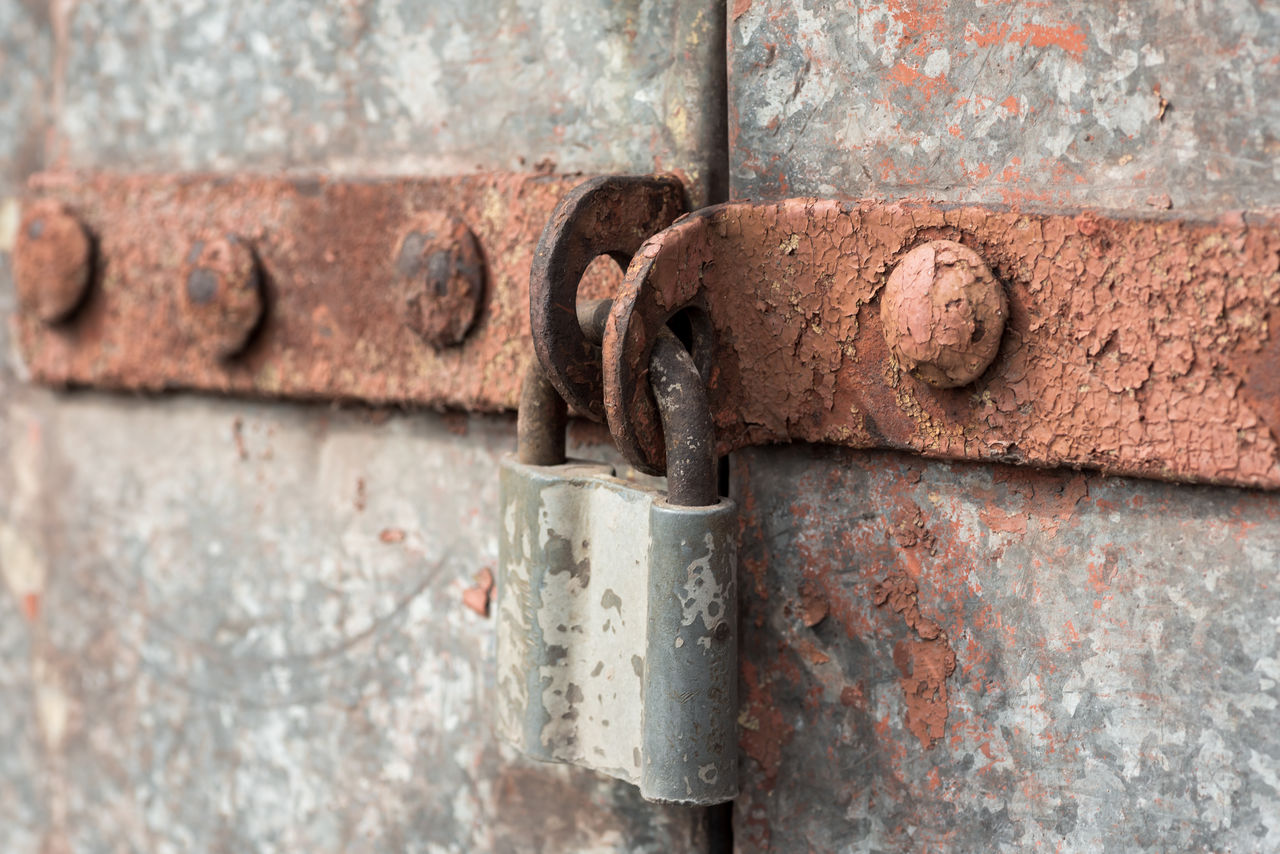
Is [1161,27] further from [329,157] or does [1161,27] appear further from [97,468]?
Result: [97,468]

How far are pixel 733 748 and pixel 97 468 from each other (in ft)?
2.18

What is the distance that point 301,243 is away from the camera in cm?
77

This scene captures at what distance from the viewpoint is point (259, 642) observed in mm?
853

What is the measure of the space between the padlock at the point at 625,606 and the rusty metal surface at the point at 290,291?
109 mm

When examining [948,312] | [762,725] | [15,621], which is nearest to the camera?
[948,312]

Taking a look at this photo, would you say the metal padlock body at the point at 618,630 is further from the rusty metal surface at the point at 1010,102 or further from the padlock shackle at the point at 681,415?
the rusty metal surface at the point at 1010,102

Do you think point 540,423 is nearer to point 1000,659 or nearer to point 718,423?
point 718,423

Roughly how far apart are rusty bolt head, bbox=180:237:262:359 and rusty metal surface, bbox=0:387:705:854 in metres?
0.08

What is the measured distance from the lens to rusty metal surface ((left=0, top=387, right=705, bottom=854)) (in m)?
0.76

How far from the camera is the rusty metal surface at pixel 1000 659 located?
1.77 ft

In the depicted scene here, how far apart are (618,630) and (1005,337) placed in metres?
0.27

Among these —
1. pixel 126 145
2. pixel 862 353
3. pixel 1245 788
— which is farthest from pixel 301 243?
pixel 1245 788

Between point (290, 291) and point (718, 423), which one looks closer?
point (718, 423)

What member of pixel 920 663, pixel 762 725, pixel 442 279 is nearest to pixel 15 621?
pixel 442 279
